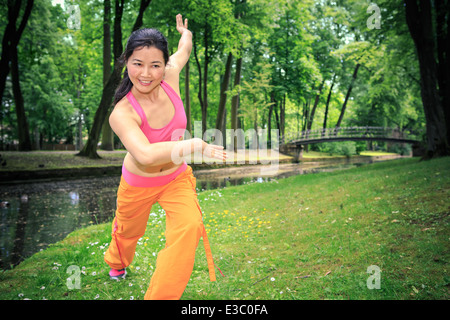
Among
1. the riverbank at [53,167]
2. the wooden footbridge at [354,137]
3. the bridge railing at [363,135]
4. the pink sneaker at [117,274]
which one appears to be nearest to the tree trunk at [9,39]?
the riverbank at [53,167]

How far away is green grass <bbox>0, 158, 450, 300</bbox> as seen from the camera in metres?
3.30

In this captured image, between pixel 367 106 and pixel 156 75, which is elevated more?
pixel 367 106

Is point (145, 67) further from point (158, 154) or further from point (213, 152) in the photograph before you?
point (213, 152)

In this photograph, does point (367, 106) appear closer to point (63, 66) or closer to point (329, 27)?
point (329, 27)

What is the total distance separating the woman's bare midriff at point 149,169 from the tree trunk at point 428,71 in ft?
39.2

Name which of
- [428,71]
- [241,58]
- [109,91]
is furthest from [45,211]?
[241,58]

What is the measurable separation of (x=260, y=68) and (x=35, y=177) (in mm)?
20429

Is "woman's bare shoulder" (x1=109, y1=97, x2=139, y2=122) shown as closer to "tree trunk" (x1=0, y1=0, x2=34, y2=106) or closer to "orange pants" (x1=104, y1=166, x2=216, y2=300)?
"orange pants" (x1=104, y1=166, x2=216, y2=300)

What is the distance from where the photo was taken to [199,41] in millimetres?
18938

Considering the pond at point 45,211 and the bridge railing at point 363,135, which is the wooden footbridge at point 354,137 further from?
the pond at point 45,211

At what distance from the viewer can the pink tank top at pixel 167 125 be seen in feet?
7.62

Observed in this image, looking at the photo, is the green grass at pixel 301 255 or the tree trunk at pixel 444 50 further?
the tree trunk at pixel 444 50
